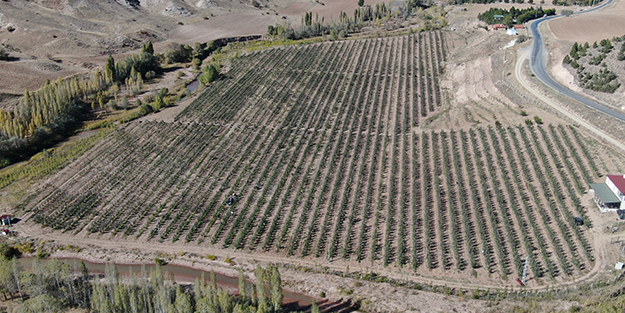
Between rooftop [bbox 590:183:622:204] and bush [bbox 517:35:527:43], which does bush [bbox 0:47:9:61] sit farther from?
rooftop [bbox 590:183:622:204]

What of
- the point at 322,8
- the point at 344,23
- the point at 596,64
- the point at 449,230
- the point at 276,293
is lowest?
the point at 449,230

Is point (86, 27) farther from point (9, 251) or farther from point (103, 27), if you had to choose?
point (9, 251)

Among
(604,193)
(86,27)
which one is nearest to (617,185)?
(604,193)

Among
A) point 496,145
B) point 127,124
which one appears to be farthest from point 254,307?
point 127,124

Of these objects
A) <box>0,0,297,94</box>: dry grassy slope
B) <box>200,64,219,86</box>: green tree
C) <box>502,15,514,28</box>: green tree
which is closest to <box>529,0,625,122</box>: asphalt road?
<box>502,15,514,28</box>: green tree

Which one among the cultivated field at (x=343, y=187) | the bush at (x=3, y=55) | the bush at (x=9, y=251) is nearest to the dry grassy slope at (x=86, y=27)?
the bush at (x=3, y=55)
